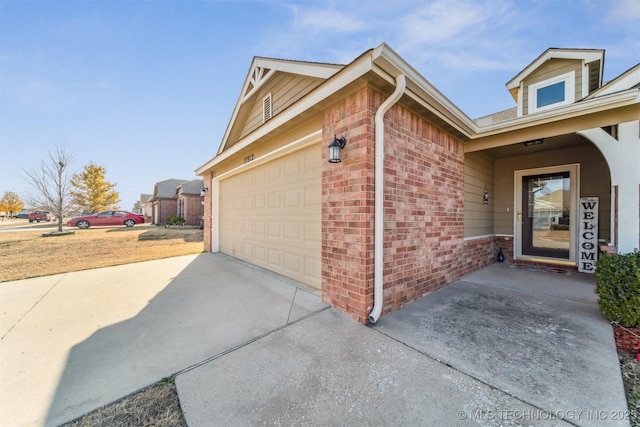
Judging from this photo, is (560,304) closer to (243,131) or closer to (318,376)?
(318,376)

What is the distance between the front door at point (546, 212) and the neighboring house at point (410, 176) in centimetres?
3

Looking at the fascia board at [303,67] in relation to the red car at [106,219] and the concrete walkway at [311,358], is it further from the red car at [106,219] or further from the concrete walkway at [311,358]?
the red car at [106,219]

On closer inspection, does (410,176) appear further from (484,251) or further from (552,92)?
(552,92)

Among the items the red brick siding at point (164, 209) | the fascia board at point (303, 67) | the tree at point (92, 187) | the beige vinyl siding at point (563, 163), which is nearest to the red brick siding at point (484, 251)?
the beige vinyl siding at point (563, 163)

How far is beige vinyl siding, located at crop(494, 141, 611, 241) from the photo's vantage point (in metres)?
4.73

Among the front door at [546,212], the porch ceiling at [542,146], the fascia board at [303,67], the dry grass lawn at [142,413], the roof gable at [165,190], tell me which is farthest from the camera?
the roof gable at [165,190]

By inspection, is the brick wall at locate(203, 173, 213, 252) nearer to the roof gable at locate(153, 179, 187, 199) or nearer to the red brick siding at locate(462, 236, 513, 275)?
the red brick siding at locate(462, 236, 513, 275)

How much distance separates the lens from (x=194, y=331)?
103 inches

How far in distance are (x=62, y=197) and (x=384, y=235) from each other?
17.2 m

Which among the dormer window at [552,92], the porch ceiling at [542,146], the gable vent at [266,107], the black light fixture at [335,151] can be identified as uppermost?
the dormer window at [552,92]

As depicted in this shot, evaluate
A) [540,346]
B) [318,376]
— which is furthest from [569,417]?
[318,376]

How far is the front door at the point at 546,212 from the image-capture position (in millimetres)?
5250

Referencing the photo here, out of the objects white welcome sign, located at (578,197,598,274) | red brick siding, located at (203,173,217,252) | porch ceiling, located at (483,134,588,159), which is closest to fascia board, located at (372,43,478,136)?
porch ceiling, located at (483,134,588,159)

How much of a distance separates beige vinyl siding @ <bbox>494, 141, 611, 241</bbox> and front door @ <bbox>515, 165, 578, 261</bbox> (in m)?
0.14
